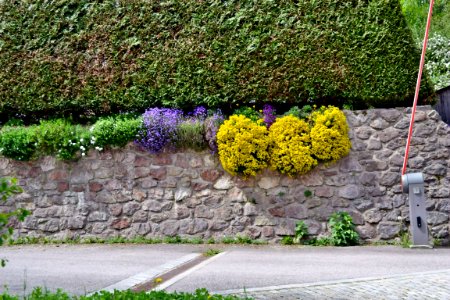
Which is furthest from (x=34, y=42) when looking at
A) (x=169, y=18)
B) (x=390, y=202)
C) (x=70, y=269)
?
(x=390, y=202)

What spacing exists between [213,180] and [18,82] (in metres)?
4.23

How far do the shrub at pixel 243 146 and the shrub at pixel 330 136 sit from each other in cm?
79

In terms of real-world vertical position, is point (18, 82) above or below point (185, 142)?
above

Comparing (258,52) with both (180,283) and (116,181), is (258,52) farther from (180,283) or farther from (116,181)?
(180,283)

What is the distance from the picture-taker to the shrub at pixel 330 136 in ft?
25.0

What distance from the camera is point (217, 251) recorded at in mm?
7188

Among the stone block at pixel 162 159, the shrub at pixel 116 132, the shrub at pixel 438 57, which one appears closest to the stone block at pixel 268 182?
the stone block at pixel 162 159

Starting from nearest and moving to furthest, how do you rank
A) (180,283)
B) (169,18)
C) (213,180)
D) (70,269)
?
(180,283)
(70,269)
(213,180)
(169,18)

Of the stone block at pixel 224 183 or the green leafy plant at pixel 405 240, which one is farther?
the stone block at pixel 224 183

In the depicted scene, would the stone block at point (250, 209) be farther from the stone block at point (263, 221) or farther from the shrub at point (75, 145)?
the shrub at point (75, 145)

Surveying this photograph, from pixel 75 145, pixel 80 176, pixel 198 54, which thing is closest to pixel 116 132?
pixel 75 145

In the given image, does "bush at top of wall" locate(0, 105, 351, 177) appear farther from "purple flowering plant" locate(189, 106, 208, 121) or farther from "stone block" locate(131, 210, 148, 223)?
"stone block" locate(131, 210, 148, 223)

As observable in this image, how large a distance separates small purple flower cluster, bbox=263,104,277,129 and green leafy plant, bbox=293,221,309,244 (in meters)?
1.65

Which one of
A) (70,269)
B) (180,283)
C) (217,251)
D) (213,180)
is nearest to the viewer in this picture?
(180,283)
